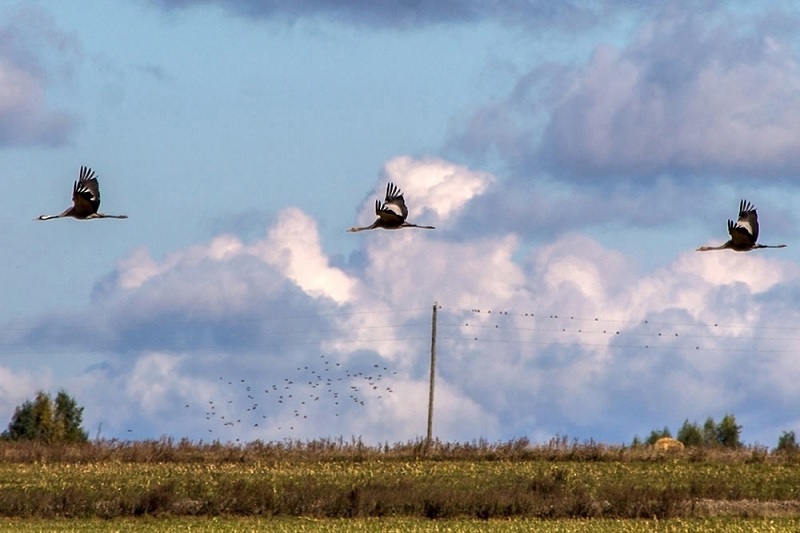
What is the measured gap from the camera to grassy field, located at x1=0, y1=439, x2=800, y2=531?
110 ft

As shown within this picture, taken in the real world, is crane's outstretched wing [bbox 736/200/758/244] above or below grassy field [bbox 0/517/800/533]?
above

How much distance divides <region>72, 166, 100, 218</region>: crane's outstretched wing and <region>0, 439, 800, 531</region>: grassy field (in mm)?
7137

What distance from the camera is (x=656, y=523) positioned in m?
32.4

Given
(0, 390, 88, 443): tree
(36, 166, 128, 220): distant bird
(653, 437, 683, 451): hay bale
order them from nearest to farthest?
(36, 166, 128, 220): distant bird, (653, 437, 683, 451): hay bale, (0, 390, 88, 443): tree

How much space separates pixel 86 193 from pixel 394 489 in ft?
35.9

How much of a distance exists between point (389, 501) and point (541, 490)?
387 centimetres

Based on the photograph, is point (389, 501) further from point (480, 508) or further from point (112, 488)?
point (112, 488)

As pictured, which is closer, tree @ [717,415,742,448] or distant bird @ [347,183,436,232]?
distant bird @ [347,183,436,232]

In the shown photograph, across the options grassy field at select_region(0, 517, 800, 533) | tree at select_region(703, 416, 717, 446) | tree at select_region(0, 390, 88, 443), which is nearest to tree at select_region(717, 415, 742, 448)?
tree at select_region(703, 416, 717, 446)

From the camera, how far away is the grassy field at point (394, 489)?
3347cm

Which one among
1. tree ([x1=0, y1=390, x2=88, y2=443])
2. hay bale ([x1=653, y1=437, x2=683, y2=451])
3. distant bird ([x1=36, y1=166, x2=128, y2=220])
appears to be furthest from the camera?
tree ([x1=0, y1=390, x2=88, y2=443])

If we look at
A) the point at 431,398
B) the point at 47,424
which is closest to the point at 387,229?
the point at 431,398

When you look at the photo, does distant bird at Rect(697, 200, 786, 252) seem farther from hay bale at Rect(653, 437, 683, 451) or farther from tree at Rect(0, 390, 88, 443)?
tree at Rect(0, 390, 88, 443)

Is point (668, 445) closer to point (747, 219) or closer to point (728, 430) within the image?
point (747, 219)
